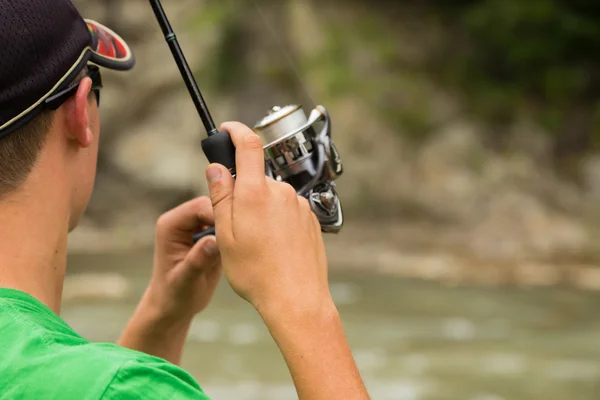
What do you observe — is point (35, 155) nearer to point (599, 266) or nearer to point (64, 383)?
point (64, 383)

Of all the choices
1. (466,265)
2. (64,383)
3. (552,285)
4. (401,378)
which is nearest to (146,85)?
(466,265)

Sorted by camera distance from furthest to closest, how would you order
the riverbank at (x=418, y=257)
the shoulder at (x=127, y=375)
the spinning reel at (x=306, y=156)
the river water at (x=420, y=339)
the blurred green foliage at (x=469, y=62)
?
the blurred green foliage at (x=469, y=62), the riverbank at (x=418, y=257), the river water at (x=420, y=339), the spinning reel at (x=306, y=156), the shoulder at (x=127, y=375)

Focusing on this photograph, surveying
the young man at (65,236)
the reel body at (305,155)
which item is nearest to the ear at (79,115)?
the young man at (65,236)

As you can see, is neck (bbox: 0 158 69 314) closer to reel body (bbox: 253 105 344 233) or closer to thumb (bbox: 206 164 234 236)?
thumb (bbox: 206 164 234 236)

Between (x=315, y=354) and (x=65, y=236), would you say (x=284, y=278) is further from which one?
(x=65, y=236)

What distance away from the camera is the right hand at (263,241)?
0.83 metres

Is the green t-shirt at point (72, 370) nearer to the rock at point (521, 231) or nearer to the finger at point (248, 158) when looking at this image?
the finger at point (248, 158)

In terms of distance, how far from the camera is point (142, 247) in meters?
7.31

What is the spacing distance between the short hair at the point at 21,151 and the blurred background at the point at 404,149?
4432 millimetres

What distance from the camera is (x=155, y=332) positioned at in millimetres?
1274

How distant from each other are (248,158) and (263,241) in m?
0.08

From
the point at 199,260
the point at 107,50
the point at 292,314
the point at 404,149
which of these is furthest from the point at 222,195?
the point at 404,149

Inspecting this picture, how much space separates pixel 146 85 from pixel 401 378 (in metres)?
5.11

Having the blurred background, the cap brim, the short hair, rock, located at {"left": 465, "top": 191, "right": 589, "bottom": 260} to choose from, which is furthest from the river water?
the short hair
